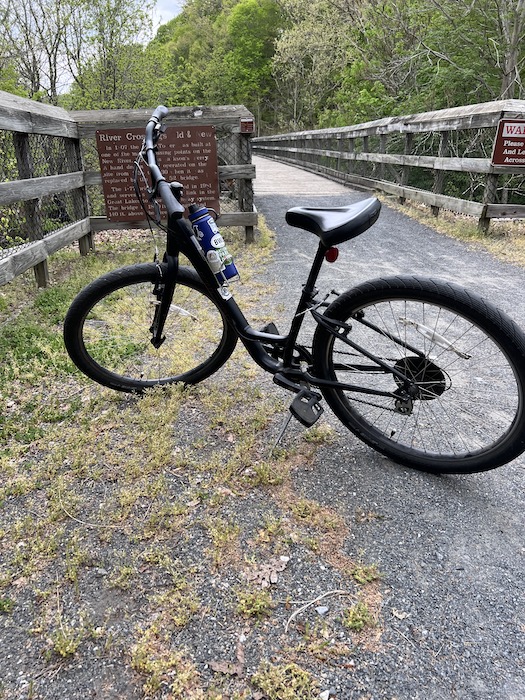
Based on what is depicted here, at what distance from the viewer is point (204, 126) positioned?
19.2ft

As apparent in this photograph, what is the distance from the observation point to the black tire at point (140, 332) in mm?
2762

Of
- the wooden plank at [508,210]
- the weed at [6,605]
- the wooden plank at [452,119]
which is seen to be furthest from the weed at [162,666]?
the wooden plank at [452,119]

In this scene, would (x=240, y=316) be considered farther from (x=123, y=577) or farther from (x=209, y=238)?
(x=123, y=577)

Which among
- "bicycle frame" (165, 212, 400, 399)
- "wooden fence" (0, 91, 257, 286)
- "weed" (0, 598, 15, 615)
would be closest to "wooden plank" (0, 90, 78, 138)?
"wooden fence" (0, 91, 257, 286)

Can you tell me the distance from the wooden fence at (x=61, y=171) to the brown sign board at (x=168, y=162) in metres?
0.18

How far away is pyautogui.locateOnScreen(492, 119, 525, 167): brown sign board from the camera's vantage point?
591 cm

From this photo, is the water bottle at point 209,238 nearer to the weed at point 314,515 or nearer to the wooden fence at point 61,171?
the weed at point 314,515

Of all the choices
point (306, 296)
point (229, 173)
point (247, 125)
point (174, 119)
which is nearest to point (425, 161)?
point (247, 125)

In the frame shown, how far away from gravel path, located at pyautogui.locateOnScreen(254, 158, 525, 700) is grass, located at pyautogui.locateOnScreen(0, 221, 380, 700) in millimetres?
103

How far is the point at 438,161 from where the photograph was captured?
7512mm

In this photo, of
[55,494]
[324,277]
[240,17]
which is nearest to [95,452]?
[55,494]

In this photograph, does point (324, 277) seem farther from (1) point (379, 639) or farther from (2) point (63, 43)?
(2) point (63, 43)

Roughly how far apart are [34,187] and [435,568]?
441 cm

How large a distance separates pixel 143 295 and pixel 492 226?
18.6ft
